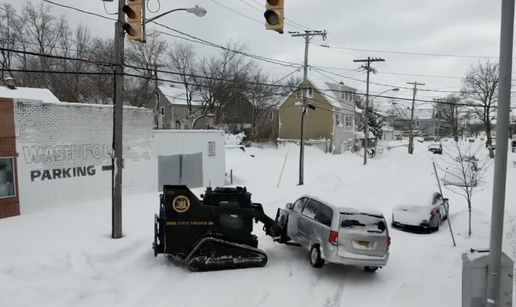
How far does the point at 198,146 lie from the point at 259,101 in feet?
120

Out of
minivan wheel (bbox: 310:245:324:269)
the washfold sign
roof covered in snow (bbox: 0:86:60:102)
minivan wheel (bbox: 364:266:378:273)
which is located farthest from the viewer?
roof covered in snow (bbox: 0:86:60:102)

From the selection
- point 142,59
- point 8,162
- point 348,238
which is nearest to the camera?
point 348,238

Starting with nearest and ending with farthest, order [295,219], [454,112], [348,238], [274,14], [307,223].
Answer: [274,14] → [348,238] → [307,223] → [295,219] → [454,112]

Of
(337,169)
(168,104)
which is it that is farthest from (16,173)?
(168,104)

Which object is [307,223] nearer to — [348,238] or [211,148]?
[348,238]

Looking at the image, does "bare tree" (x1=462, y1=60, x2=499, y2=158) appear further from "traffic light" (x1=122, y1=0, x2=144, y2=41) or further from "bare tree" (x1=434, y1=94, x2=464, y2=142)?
"traffic light" (x1=122, y1=0, x2=144, y2=41)

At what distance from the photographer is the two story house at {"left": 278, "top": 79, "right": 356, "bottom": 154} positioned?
154ft

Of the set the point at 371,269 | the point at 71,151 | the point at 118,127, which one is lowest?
the point at 371,269

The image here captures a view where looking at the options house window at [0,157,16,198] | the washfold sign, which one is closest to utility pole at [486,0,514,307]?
house window at [0,157,16,198]

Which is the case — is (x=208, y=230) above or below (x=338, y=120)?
below

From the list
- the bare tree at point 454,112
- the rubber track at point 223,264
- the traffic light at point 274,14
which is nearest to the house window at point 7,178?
the rubber track at point 223,264

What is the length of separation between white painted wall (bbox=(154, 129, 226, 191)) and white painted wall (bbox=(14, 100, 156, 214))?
81cm

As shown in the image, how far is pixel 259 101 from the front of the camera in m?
57.2

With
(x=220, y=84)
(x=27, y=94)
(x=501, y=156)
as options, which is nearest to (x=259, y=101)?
(x=220, y=84)
